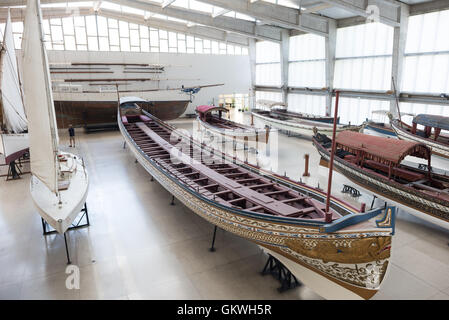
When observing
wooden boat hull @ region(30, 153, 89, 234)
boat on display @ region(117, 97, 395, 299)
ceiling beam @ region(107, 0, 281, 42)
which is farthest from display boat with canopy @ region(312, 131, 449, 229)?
ceiling beam @ region(107, 0, 281, 42)

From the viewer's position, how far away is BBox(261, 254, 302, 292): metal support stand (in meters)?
4.85

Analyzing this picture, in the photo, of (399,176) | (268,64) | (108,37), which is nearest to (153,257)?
(399,176)

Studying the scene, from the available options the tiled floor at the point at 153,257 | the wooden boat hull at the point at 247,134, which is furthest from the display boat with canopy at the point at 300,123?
the tiled floor at the point at 153,257

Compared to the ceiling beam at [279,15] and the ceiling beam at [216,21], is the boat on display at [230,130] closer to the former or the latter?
the ceiling beam at [279,15]

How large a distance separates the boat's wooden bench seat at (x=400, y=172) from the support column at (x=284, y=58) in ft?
42.2

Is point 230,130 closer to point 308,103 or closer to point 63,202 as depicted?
point 63,202

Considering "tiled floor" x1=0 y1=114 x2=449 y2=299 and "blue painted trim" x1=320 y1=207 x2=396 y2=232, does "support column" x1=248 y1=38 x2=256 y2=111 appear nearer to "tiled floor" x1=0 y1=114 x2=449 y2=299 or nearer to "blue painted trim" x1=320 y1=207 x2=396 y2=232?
"tiled floor" x1=0 y1=114 x2=449 y2=299

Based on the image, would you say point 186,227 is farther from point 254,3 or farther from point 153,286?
point 254,3

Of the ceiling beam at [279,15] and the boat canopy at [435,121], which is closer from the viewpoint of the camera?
the boat canopy at [435,121]

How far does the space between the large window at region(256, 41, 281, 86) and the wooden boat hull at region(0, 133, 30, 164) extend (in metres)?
17.2

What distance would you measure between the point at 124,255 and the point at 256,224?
274 cm

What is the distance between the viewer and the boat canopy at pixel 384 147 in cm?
652

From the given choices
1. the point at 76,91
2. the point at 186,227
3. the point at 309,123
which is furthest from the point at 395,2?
the point at 76,91

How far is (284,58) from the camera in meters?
20.8
